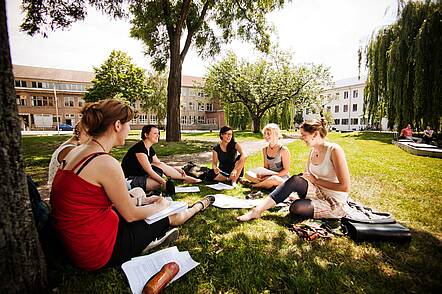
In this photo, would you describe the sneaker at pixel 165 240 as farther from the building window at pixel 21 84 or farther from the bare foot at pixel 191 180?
the building window at pixel 21 84

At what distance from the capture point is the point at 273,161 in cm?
527

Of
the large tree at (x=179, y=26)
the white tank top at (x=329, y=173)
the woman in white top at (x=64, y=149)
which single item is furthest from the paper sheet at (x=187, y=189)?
the large tree at (x=179, y=26)

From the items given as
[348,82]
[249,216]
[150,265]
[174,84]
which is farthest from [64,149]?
[348,82]

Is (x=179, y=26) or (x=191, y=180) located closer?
(x=191, y=180)

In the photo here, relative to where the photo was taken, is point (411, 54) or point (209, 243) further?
point (411, 54)

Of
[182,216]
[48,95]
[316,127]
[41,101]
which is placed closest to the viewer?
[182,216]

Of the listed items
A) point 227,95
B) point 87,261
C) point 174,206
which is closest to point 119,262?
point 87,261

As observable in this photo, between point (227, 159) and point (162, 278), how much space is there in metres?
4.17

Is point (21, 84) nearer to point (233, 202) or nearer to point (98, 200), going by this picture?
point (233, 202)

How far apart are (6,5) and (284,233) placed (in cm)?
354

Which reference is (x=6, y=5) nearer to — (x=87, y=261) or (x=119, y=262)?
(x=87, y=261)

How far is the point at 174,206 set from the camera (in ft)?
9.61

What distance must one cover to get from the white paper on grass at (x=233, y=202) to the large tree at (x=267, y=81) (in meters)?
24.0

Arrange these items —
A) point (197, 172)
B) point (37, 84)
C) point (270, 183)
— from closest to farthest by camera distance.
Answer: point (270, 183) → point (197, 172) → point (37, 84)
